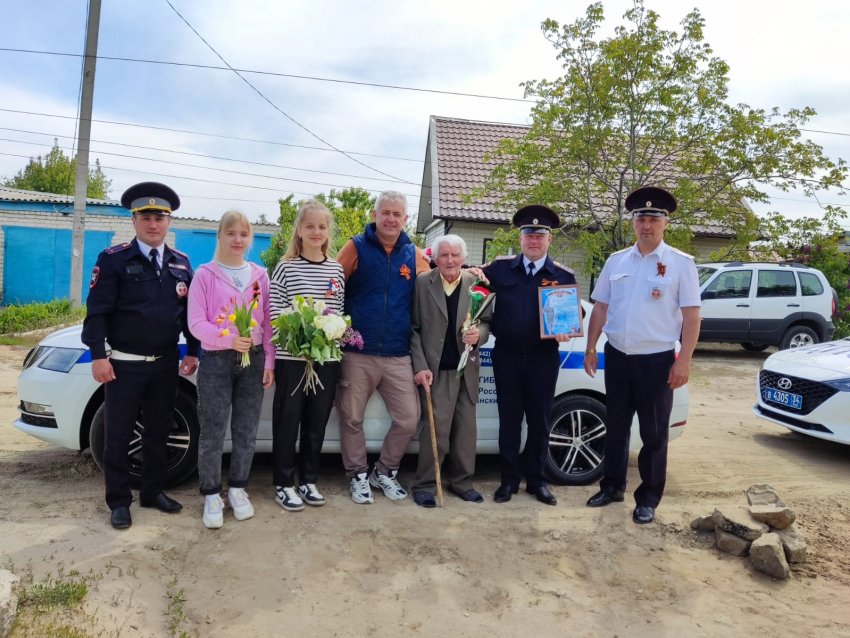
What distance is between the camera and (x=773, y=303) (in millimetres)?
12484

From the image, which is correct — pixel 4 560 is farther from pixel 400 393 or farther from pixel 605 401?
pixel 605 401

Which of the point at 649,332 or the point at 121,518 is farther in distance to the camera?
the point at 649,332

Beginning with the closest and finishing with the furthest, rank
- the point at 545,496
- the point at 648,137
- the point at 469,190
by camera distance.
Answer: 1. the point at 545,496
2. the point at 648,137
3. the point at 469,190

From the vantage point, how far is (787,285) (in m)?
12.6

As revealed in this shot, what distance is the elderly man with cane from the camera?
4289 millimetres

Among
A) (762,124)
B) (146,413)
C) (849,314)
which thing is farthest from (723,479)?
(849,314)

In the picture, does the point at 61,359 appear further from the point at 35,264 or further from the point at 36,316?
the point at 35,264

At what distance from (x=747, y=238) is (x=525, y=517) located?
33.2 ft

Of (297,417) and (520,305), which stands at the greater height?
(520,305)

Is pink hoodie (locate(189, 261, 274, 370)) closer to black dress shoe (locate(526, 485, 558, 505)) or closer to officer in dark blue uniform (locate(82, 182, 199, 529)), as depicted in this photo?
officer in dark blue uniform (locate(82, 182, 199, 529))

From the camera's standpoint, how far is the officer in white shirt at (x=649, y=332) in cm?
411

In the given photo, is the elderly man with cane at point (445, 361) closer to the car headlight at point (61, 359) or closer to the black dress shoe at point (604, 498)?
the black dress shoe at point (604, 498)

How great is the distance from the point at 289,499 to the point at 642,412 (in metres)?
2.42

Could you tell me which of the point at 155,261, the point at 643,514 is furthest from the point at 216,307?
the point at 643,514
